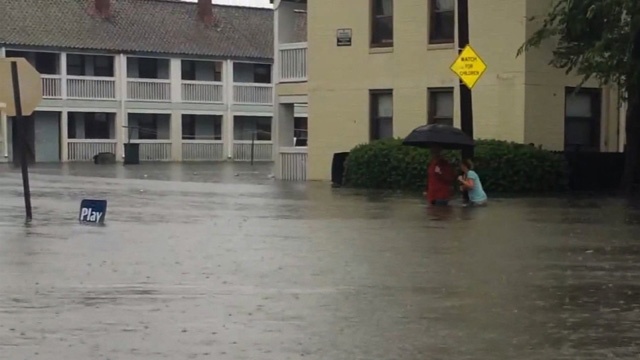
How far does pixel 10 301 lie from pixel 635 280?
→ 616 centimetres

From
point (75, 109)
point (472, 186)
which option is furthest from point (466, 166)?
point (75, 109)

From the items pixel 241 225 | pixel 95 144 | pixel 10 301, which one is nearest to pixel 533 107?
pixel 241 225

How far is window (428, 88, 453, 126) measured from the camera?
32469mm

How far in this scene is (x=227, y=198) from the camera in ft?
88.1

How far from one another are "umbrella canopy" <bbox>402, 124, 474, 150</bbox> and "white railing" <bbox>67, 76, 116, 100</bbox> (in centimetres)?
3958

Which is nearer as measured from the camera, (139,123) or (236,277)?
(236,277)

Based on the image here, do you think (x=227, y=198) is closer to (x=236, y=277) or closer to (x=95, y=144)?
(x=236, y=277)

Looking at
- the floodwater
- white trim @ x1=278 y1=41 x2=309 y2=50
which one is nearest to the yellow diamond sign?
the floodwater

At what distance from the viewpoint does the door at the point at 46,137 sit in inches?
2389

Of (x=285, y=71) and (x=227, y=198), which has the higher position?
(x=285, y=71)

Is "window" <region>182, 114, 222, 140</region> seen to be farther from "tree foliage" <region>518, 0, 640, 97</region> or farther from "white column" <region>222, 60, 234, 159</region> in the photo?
"tree foliage" <region>518, 0, 640, 97</region>

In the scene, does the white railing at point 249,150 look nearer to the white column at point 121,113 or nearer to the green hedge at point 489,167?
the white column at point 121,113

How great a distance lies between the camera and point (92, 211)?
19.1m

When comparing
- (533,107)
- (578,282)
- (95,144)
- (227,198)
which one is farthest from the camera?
(95,144)
